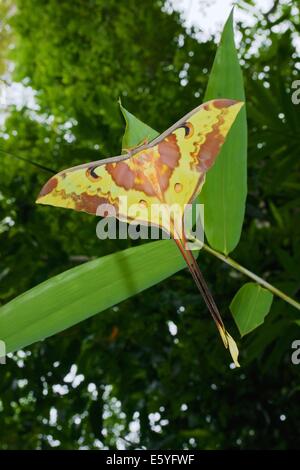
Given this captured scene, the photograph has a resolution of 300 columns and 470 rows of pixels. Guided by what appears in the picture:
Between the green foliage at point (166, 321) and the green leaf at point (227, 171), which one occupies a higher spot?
the green leaf at point (227, 171)

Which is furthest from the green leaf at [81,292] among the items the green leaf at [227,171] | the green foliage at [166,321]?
the green foliage at [166,321]

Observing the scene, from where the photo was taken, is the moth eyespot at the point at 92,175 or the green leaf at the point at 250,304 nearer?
the moth eyespot at the point at 92,175

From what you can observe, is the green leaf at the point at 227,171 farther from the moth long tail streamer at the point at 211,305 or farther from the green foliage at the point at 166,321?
the green foliage at the point at 166,321

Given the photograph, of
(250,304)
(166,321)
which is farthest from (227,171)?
(166,321)

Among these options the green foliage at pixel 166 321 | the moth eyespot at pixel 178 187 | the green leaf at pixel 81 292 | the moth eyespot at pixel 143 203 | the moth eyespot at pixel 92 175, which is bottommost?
the green foliage at pixel 166 321

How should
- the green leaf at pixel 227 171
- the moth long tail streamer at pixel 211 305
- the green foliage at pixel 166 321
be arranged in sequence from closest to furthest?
the moth long tail streamer at pixel 211 305, the green leaf at pixel 227 171, the green foliage at pixel 166 321

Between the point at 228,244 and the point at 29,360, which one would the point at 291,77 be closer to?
the point at 29,360

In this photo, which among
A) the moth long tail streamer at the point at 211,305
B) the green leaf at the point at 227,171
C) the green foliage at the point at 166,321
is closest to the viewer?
the moth long tail streamer at the point at 211,305

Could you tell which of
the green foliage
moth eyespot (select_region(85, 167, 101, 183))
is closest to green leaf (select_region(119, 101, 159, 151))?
moth eyespot (select_region(85, 167, 101, 183))
